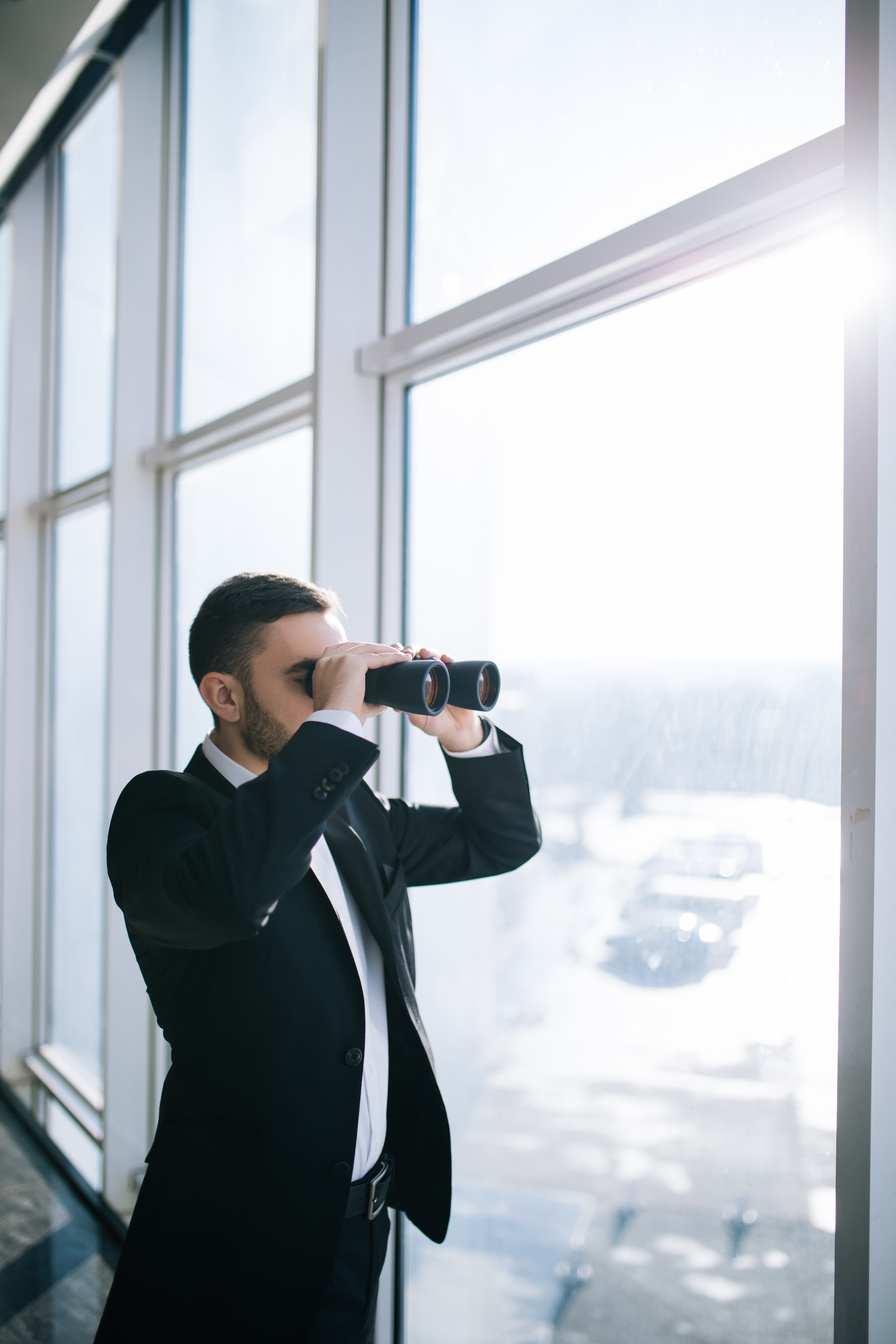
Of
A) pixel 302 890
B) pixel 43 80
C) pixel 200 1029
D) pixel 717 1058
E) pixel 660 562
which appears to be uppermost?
pixel 43 80

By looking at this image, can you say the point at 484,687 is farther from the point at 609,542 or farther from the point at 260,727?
the point at 609,542

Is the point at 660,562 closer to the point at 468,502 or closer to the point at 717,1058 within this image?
the point at 468,502

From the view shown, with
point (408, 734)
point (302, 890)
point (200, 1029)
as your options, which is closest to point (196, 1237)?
point (200, 1029)

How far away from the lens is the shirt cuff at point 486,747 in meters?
1.18

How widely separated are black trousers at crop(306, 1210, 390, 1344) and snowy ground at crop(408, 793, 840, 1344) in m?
0.43

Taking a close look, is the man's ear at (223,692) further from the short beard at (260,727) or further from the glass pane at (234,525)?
the glass pane at (234,525)

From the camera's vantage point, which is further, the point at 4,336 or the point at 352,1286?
the point at 4,336

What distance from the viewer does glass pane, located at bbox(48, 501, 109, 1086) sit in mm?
2764

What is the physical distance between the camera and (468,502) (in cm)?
157

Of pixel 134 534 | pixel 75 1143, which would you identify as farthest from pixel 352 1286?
pixel 75 1143

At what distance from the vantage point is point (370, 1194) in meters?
0.99

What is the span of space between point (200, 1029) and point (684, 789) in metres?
0.71

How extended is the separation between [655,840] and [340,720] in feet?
1.87

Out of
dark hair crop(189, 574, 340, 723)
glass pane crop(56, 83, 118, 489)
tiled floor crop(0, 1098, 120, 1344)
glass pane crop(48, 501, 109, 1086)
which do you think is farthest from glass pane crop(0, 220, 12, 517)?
dark hair crop(189, 574, 340, 723)
